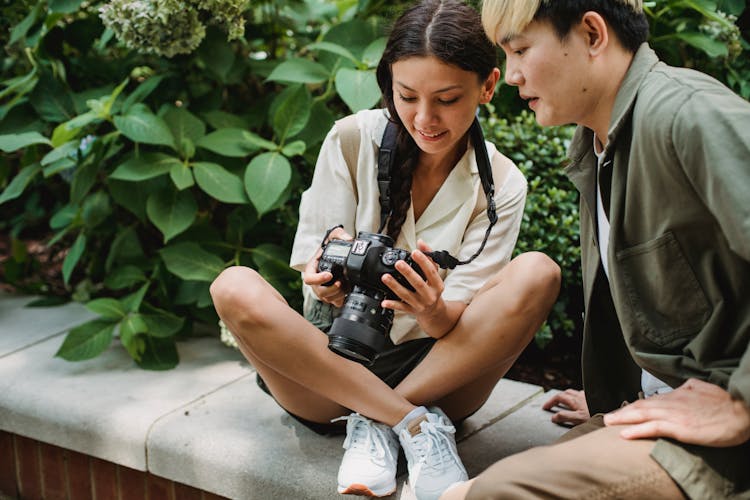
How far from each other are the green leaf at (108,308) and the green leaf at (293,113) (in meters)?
0.81

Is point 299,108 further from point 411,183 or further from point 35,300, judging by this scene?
point 35,300

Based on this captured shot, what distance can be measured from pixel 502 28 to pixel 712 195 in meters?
0.57

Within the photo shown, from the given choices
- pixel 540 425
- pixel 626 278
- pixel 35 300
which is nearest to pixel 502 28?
pixel 626 278

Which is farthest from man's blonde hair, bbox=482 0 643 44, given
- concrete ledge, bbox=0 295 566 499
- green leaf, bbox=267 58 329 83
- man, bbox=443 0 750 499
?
green leaf, bbox=267 58 329 83

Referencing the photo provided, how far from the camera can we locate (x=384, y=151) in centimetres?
225

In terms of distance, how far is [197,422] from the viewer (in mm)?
2418

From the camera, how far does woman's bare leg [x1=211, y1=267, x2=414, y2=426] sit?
2.05 m

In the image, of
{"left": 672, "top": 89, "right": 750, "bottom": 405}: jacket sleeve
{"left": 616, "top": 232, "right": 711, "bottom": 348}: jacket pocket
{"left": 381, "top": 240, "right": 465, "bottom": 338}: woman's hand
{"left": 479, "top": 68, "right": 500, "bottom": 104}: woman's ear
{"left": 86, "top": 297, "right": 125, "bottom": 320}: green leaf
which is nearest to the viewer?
{"left": 672, "top": 89, "right": 750, "bottom": 405}: jacket sleeve

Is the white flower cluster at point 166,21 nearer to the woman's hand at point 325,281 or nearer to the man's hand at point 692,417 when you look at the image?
the woman's hand at point 325,281

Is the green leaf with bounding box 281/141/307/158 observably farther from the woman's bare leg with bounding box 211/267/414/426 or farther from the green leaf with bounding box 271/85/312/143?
the woman's bare leg with bounding box 211/267/414/426

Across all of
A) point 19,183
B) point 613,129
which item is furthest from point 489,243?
point 19,183

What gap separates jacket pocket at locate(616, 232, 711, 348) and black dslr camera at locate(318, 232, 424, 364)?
0.48 metres

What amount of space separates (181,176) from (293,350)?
1.05 metres

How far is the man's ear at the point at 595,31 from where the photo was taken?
1.65 meters
